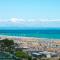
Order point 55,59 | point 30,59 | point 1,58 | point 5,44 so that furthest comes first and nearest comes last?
point 5,44 < point 55,59 < point 30,59 < point 1,58

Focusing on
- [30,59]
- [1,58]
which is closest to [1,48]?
[30,59]

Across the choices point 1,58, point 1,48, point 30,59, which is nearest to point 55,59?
point 30,59

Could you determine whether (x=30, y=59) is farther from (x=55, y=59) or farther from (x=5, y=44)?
(x=5, y=44)

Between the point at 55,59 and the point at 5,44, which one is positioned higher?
the point at 5,44

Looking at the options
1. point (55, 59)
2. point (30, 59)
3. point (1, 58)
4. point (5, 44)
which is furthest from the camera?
point (5, 44)

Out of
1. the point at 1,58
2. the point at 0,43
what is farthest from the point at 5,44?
the point at 1,58

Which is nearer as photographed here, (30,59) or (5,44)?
(30,59)

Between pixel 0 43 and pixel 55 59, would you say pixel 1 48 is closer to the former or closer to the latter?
pixel 0 43

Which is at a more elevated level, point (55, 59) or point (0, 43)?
point (0, 43)

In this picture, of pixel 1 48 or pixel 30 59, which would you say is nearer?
pixel 30 59
